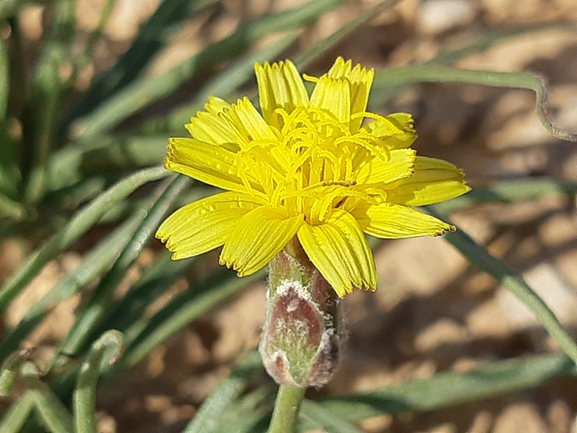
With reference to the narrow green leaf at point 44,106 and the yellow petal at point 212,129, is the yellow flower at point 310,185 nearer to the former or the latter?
the yellow petal at point 212,129

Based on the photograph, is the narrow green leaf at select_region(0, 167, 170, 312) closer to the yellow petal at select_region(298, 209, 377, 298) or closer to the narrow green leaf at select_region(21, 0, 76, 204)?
the yellow petal at select_region(298, 209, 377, 298)

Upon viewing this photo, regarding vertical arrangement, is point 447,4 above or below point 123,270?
above

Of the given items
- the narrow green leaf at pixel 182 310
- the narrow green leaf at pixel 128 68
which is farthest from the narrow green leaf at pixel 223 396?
the narrow green leaf at pixel 128 68

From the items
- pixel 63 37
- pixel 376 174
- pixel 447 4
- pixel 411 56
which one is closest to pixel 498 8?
pixel 447 4

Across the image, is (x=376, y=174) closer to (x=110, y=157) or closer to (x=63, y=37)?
(x=110, y=157)

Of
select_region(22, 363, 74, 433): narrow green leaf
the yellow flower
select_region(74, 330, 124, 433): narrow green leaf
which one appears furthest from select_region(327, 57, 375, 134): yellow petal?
select_region(22, 363, 74, 433): narrow green leaf
